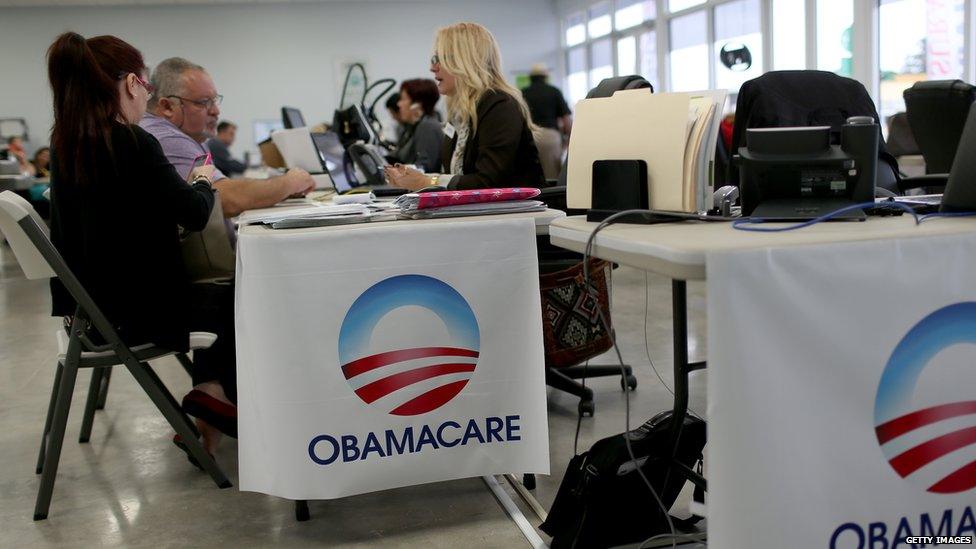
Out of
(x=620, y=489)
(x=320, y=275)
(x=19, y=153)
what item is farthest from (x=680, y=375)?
(x=19, y=153)

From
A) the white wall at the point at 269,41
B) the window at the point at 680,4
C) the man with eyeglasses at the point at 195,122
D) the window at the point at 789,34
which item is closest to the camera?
the man with eyeglasses at the point at 195,122

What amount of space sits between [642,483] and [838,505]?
474 mm

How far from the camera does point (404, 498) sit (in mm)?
2020

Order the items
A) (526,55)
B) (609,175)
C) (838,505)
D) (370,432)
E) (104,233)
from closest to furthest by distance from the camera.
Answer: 1. (838,505)
2. (609,175)
3. (370,432)
4. (104,233)
5. (526,55)

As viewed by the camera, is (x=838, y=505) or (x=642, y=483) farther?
(x=642, y=483)

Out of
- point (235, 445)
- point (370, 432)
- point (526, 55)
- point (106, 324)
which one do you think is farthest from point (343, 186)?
point (526, 55)

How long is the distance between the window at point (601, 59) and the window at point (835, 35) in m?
4.77

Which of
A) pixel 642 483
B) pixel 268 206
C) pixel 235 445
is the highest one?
pixel 268 206

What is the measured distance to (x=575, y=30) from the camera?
13.7 m

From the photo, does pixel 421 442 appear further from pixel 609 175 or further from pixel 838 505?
pixel 838 505

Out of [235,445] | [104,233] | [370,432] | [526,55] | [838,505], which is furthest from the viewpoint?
[526,55]

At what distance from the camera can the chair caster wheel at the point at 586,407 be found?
8.35 ft

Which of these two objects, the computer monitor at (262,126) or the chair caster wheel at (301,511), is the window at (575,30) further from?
the chair caster wheel at (301,511)

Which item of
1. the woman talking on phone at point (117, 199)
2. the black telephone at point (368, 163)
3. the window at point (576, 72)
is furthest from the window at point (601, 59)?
the woman talking on phone at point (117, 199)
